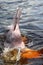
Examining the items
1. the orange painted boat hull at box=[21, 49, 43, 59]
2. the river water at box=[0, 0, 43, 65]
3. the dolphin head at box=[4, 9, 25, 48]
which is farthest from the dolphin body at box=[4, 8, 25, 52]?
the river water at box=[0, 0, 43, 65]

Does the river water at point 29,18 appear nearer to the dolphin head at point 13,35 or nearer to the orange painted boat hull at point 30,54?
the orange painted boat hull at point 30,54

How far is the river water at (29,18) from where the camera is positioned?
26.2ft

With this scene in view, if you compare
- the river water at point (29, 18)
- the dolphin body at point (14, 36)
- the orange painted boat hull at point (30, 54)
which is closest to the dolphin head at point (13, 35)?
the dolphin body at point (14, 36)

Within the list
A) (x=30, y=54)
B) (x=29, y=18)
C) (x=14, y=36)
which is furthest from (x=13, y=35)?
(x=29, y=18)

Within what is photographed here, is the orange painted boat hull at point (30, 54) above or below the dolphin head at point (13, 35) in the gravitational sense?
below

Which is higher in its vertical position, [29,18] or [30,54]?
[30,54]

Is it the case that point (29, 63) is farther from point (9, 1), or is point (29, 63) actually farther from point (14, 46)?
point (9, 1)

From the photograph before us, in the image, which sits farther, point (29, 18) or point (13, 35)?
point (29, 18)

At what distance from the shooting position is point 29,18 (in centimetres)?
1002

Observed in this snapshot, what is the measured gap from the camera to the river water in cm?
797

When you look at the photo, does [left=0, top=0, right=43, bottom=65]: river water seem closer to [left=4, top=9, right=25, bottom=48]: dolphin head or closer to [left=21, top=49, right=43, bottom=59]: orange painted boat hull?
[left=21, top=49, right=43, bottom=59]: orange painted boat hull

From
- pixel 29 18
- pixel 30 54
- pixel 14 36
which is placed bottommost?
pixel 29 18

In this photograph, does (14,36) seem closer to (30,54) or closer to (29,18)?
(30,54)

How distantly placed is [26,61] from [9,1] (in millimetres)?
6376
